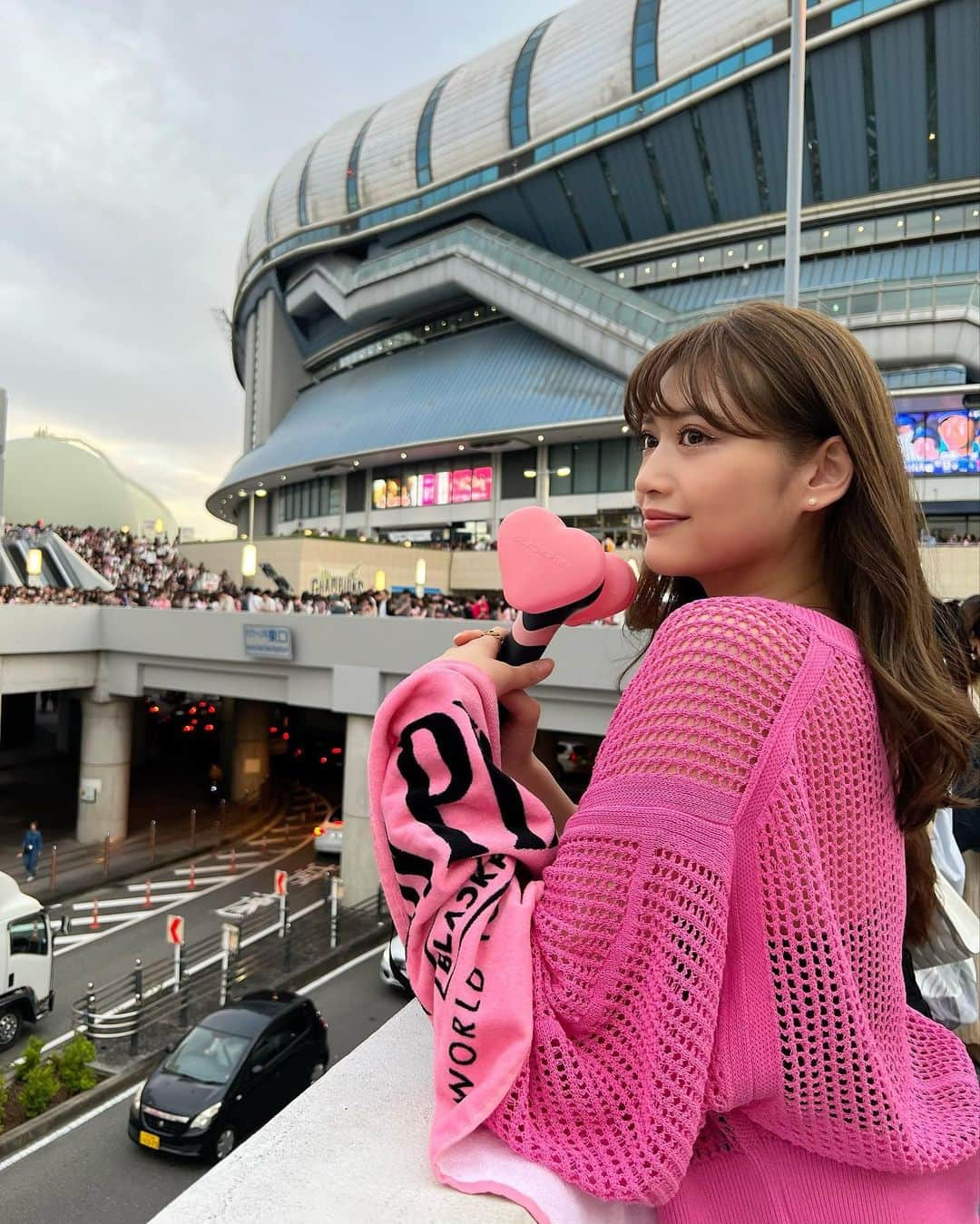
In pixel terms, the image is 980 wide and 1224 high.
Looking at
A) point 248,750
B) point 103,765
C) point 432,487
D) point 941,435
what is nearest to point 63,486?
point 432,487

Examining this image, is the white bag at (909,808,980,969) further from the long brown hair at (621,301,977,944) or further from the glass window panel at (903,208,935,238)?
the glass window panel at (903,208,935,238)

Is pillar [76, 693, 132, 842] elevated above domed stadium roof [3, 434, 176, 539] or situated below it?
below

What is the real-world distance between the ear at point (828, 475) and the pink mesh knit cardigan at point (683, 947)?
0.86ft

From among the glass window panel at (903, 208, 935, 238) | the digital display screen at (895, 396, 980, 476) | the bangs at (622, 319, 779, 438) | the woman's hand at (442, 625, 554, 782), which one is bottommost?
the woman's hand at (442, 625, 554, 782)

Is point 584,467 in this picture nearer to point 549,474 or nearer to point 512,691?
point 549,474

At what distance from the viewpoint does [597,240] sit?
149ft

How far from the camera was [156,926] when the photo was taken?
17062mm

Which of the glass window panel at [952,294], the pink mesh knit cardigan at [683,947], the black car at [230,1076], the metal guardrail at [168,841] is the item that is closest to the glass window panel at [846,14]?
the glass window panel at [952,294]

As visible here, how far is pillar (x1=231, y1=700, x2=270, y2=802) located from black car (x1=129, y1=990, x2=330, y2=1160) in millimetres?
17604

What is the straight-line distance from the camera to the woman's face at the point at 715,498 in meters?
1.48

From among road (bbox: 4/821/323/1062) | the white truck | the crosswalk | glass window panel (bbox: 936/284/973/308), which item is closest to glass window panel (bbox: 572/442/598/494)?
glass window panel (bbox: 936/284/973/308)

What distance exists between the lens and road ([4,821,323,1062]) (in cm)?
1427

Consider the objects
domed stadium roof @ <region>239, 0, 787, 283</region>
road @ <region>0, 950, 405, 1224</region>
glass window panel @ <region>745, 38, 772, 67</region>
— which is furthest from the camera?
domed stadium roof @ <region>239, 0, 787, 283</region>

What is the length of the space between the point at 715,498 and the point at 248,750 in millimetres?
28665
